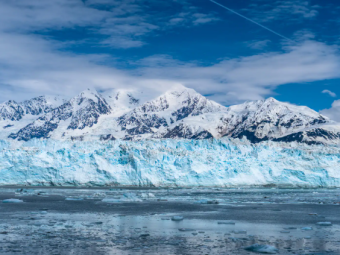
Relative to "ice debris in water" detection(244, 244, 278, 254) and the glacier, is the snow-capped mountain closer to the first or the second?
the glacier

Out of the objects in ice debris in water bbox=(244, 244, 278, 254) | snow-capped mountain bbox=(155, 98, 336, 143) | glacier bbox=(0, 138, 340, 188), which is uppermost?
snow-capped mountain bbox=(155, 98, 336, 143)

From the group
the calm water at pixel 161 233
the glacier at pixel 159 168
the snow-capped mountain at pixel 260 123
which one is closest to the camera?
the calm water at pixel 161 233

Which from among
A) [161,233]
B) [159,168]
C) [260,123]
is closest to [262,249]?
[161,233]

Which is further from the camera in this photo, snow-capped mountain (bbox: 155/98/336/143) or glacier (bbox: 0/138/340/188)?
snow-capped mountain (bbox: 155/98/336/143)

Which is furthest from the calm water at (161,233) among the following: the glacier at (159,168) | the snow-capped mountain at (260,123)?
the snow-capped mountain at (260,123)

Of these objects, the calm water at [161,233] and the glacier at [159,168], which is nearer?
the calm water at [161,233]

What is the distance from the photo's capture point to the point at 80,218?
21.7 metres

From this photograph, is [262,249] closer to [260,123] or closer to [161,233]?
[161,233]

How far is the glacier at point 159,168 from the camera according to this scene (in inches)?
2164

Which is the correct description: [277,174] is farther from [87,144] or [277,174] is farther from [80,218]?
[80,218]

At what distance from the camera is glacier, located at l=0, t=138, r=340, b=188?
55.0 m

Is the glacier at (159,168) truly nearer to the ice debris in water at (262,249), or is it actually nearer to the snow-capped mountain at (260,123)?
the ice debris in water at (262,249)

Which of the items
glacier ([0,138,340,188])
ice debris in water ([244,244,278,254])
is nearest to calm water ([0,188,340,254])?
ice debris in water ([244,244,278,254])

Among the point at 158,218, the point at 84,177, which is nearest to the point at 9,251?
the point at 158,218
